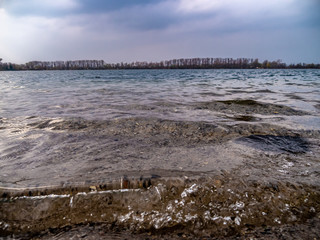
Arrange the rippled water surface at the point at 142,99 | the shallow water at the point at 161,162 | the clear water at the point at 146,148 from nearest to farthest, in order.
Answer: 1. the shallow water at the point at 161,162
2. the clear water at the point at 146,148
3. the rippled water surface at the point at 142,99

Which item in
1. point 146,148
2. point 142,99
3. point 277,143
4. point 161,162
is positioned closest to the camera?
point 161,162

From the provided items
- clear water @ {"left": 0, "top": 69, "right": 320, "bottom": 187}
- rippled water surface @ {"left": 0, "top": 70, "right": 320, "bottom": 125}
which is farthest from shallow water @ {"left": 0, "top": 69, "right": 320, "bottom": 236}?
rippled water surface @ {"left": 0, "top": 70, "right": 320, "bottom": 125}

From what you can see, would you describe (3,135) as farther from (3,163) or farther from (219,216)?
(219,216)

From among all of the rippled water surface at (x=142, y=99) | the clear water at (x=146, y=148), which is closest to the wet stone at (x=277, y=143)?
the clear water at (x=146, y=148)

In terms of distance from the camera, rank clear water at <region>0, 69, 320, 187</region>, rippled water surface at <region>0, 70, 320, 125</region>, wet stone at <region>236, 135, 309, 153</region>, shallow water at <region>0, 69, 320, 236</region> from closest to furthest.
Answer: shallow water at <region>0, 69, 320, 236</region>, clear water at <region>0, 69, 320, 187</region>, wet stone at <region>236, 135, 309, 153</region>, rippled water surface at <region>0, 70, 320, 125</region>

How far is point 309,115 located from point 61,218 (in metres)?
5.79

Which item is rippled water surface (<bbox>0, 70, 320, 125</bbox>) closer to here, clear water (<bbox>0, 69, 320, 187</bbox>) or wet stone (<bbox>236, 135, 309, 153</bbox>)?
clear water (<bbox>0, 69, 320, 187</bbox>)

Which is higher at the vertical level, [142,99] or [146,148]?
[142,99]

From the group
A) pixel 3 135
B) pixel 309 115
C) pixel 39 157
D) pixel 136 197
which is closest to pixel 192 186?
pixel 136 197

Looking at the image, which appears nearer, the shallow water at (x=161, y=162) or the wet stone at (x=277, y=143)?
the shallow water at (x=161, y=162)

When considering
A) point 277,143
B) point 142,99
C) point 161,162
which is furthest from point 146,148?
point 142,99

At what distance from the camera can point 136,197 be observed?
1664 millimetres

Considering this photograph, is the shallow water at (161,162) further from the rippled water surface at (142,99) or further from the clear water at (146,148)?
the rippled water surface at (142,99)

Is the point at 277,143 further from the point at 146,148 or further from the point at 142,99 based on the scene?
the point at 142,99
